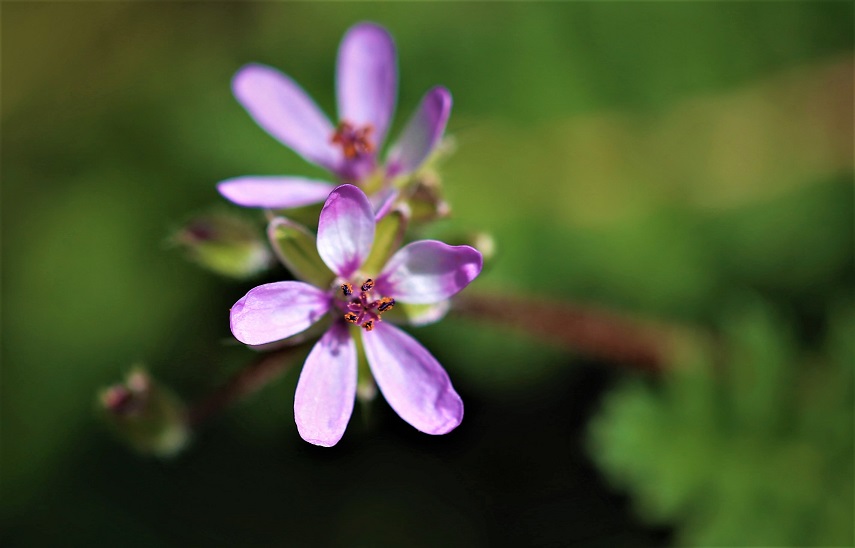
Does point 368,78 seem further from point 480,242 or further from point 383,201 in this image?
point 480,242

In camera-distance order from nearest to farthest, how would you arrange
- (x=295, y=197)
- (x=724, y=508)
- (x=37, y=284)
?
1. (x=295, y=197)
2. (x=724, y=508)
3. (x=37, y=284)

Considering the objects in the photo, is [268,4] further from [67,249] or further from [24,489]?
[24,489]

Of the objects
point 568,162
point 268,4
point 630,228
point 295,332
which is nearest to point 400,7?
point 268,4

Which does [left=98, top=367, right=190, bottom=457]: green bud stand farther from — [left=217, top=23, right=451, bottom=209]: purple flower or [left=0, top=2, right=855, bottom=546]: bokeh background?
[left=0, top=2, right=855, bottom=546]: bokeh background

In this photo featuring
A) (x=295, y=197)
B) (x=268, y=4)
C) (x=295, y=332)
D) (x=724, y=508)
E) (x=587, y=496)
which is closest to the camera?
(x=295, y=332)

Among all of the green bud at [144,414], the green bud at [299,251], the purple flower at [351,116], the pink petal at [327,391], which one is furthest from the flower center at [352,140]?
the green bud at [144,414]

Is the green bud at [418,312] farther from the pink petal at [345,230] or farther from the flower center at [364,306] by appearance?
the pink petal at [345,230]

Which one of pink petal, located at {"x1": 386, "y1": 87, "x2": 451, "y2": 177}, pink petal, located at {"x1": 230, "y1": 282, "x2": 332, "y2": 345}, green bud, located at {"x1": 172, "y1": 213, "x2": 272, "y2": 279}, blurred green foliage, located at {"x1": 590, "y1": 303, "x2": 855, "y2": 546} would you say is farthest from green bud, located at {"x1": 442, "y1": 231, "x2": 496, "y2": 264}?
blurred green foliage, located at {"x1": 590, "y1": 303, "x2": 855, "y2": 546}
